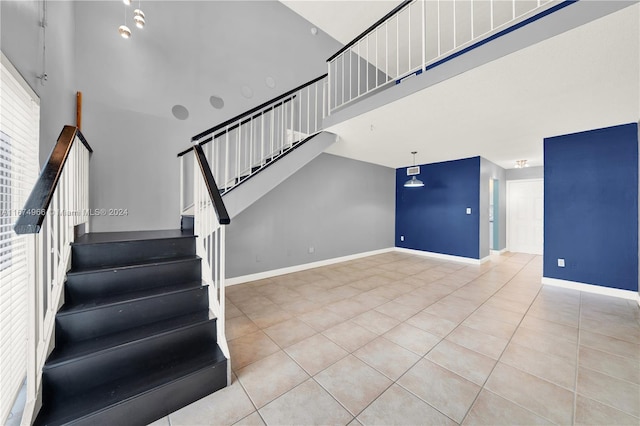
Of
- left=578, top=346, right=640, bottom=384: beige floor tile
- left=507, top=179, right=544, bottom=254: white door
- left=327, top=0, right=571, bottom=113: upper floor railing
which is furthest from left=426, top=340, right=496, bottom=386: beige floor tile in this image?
left=507, top=179, right=544, bottom=254: white door

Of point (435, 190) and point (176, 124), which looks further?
point (435, 190)

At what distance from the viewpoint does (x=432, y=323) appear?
283cm

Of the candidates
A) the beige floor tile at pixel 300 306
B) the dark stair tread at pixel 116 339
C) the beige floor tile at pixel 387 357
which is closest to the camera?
the dark stair tread at pixel 116 339

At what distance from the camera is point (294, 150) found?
3.69m

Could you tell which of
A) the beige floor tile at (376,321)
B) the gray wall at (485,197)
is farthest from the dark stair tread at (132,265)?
the gray wall at (485,197)

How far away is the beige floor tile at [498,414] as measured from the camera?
1.53m

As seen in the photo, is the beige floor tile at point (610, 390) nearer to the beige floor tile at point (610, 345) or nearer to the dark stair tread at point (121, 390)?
the beige floor tile at point (610, 345)

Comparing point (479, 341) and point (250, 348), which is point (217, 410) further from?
point (479, 341)

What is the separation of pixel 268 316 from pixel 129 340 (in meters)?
1.57

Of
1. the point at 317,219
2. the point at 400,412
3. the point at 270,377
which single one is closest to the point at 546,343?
the point at 400,412

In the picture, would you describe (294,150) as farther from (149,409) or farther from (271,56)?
(149,409)

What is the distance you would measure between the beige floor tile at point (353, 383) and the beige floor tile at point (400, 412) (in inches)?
2.2

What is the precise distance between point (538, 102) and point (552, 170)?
6.72ft

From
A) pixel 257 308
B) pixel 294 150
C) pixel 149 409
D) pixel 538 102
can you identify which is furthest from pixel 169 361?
pixel 538 102
